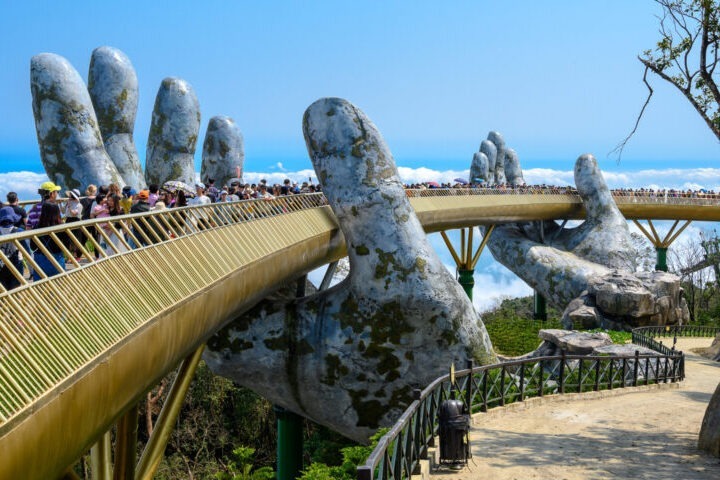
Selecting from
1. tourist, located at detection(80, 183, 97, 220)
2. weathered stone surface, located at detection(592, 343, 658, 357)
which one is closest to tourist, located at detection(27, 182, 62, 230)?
tourist, located at detection(80, 183, 97, 220)

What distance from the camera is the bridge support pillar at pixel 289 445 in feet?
72.0

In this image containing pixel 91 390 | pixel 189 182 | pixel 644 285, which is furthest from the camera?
pixel 644 285

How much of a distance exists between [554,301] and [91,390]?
36.2 m

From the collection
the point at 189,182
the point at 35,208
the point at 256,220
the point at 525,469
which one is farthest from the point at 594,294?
the point at 35,208

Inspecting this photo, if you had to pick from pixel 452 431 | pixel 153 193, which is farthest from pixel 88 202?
pixel 452 431

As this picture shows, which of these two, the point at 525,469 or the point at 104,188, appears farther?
the point at 104,188

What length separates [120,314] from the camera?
8875mm

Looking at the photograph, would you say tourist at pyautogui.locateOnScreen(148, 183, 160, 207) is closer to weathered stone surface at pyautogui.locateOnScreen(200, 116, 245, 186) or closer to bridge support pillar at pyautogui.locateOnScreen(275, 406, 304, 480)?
bridge support pillar at pyautogui.locateOnScreen(275, 406, 304, 480)

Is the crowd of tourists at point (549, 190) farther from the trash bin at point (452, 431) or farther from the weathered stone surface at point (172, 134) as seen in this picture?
the trash bin at point (452, 431)

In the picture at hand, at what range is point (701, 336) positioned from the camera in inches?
1569

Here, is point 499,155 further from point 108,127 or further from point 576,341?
point 108,127

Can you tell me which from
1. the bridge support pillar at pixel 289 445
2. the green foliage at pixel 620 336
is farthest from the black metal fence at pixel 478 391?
the bridge support pillar at pixel 289 445

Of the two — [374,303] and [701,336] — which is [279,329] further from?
[701,336]

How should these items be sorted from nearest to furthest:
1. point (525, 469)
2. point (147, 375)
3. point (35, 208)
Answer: point (147, 375) < point (35, 208) < point (525, 469)
